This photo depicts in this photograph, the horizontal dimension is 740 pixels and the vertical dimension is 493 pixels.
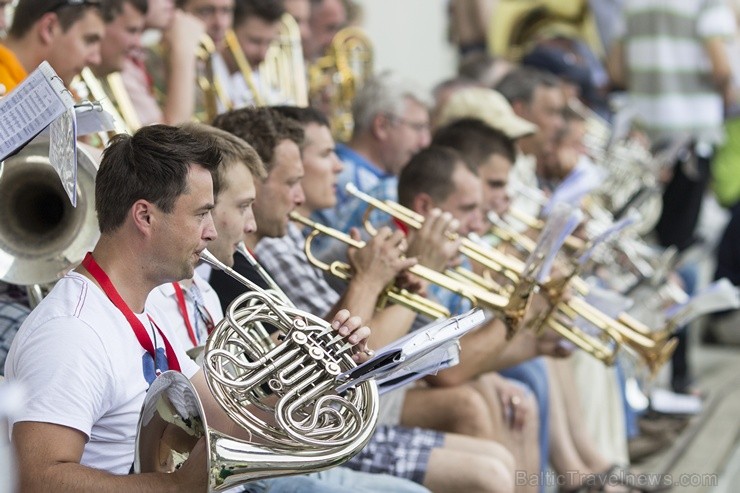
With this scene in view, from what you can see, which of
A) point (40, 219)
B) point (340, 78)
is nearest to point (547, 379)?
point (340, 78)

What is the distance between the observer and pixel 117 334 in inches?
111

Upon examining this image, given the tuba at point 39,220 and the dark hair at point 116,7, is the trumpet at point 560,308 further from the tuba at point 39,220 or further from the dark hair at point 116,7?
the tuba at point 39,220

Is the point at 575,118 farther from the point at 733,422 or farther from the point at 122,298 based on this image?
the point at 122,298

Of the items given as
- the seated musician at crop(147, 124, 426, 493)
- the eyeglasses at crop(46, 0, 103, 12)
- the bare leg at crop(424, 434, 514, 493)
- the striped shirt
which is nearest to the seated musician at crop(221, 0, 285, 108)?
the eyeglasses at crop(46, 0, 103, 12)

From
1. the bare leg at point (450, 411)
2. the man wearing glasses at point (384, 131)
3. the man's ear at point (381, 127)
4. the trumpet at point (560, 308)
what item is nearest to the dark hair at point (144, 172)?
the trumpet at point (560, 308)

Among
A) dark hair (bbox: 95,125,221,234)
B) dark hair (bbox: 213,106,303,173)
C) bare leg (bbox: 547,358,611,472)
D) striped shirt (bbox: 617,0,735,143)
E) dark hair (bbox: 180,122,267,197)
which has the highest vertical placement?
dark hair (bbox: 95,125,221,234)

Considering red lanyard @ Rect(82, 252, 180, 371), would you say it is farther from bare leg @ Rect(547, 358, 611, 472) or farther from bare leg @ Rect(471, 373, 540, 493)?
bare leg @ Rect(547, 358, 611, 472)

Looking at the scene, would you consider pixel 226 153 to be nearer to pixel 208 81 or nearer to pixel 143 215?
pixel 143 215

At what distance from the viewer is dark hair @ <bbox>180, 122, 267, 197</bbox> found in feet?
10.5

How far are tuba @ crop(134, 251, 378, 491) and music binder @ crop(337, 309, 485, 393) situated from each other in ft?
0.22

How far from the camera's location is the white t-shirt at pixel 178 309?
323cm

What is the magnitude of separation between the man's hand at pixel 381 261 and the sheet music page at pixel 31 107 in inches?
51.5

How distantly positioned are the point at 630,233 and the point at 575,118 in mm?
883

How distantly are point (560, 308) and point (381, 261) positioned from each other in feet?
3.71
